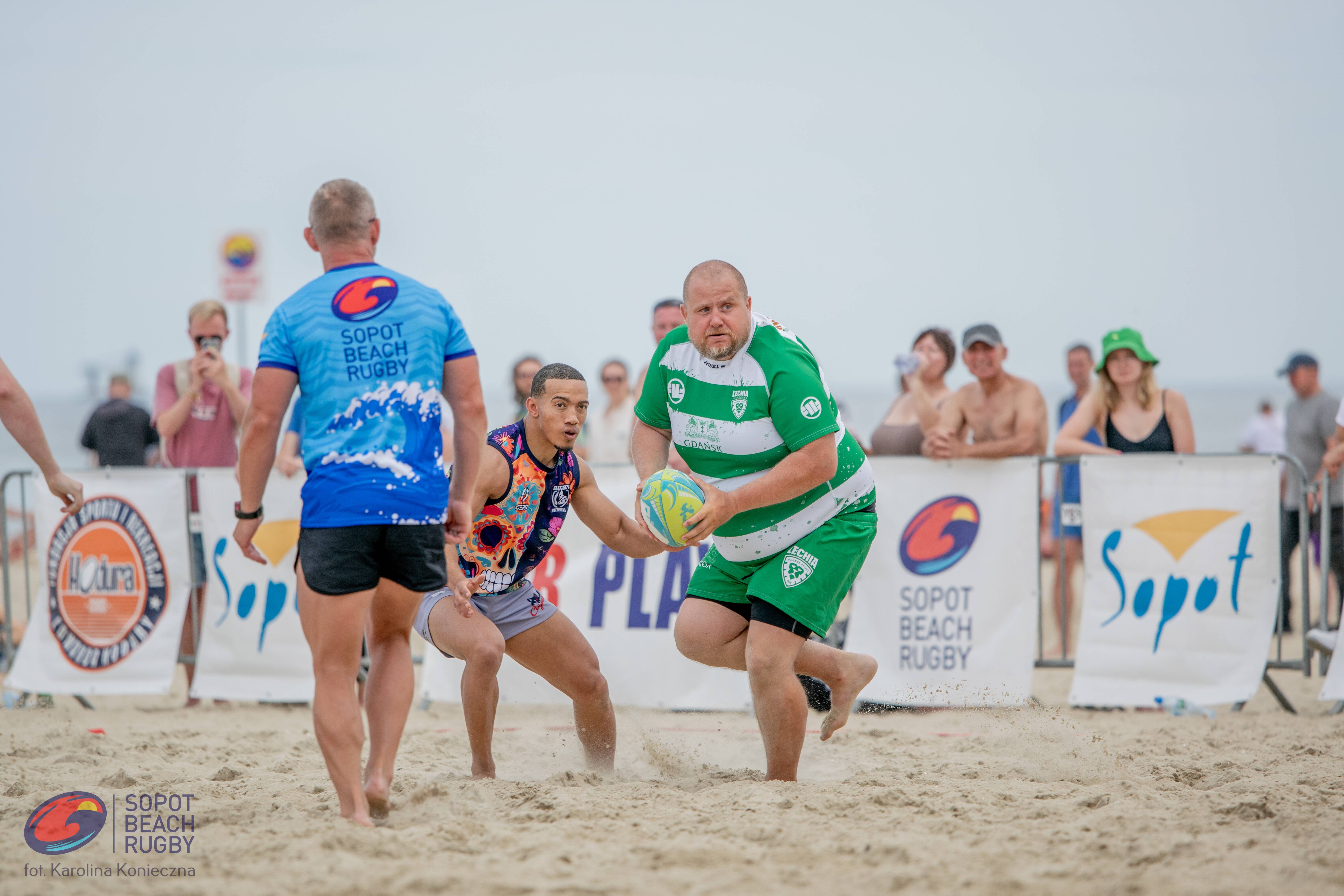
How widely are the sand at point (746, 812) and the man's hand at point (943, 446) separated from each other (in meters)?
1.57

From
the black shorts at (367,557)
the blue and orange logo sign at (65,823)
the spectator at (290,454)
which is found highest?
the spectator at (290,454)

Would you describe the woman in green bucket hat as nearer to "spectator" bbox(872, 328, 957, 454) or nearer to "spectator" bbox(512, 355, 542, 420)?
"spectator" bbox(872, 328, 957, 454)

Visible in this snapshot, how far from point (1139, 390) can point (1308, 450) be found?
2842mm

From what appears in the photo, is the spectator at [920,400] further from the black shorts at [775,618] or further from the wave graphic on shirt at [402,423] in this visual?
the wave graphic on shirt at [402,423]

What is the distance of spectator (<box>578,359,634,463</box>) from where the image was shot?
868cm

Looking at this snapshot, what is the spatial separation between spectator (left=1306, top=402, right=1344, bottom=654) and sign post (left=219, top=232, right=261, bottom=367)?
8154mm

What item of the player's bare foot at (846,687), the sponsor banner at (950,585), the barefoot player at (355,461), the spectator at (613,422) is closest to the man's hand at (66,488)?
the barefoot player at (355,461)

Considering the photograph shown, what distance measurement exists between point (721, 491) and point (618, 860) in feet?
4.70

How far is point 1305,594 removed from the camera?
616 centimetres

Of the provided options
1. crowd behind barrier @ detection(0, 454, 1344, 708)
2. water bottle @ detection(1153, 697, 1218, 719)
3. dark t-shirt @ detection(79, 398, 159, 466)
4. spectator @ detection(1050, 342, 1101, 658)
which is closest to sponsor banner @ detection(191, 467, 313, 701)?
crowd behind barrier @ detection(0, 454, 1344, 708)

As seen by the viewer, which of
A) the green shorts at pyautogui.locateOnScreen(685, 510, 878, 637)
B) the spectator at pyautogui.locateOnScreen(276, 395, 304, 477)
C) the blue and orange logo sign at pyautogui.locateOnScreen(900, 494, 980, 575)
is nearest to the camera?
the green shorts at pyautogui.locateOnScreen(685, 510, 878, 637)

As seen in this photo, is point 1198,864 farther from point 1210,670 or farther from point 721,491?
point 1210,670

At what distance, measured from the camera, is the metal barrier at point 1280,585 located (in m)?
6.06

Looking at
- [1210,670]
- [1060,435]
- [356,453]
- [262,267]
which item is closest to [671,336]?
[356,453]
